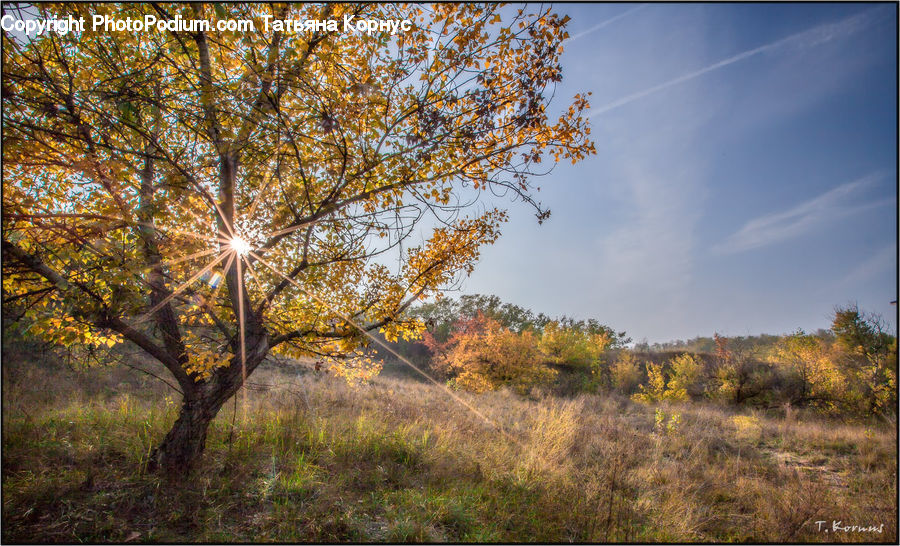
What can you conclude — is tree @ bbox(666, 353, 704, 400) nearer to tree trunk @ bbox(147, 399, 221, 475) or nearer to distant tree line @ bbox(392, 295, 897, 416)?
distant tree line @ bbox(392, 295, 897, 416)

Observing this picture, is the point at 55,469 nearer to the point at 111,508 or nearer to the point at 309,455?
the point at 111,508

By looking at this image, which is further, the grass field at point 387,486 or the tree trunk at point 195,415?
the tree trunk at point 195,415

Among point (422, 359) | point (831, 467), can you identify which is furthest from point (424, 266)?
point (422, 359)

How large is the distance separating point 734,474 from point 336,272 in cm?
869

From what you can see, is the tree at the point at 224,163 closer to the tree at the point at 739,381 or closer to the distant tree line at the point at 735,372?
the distant tree line at the point at 735,372

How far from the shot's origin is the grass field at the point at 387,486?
131 inches

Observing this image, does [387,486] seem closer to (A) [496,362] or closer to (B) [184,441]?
(B) [184,441]

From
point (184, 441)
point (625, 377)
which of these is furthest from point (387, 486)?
point (625, 377)

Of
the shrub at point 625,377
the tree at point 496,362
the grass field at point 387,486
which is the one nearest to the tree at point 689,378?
the shrub at point 625,377

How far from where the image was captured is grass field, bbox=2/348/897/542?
333 cm

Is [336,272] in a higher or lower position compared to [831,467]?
higher

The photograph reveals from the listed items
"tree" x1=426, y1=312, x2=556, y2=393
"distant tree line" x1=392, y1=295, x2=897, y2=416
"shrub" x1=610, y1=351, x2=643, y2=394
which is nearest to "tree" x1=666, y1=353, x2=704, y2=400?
"distant tree line" x1=392, y1=295, x2=897, y2=416

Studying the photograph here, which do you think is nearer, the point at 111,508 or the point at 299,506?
the point at 111,508

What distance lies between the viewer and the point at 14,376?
906 cm
